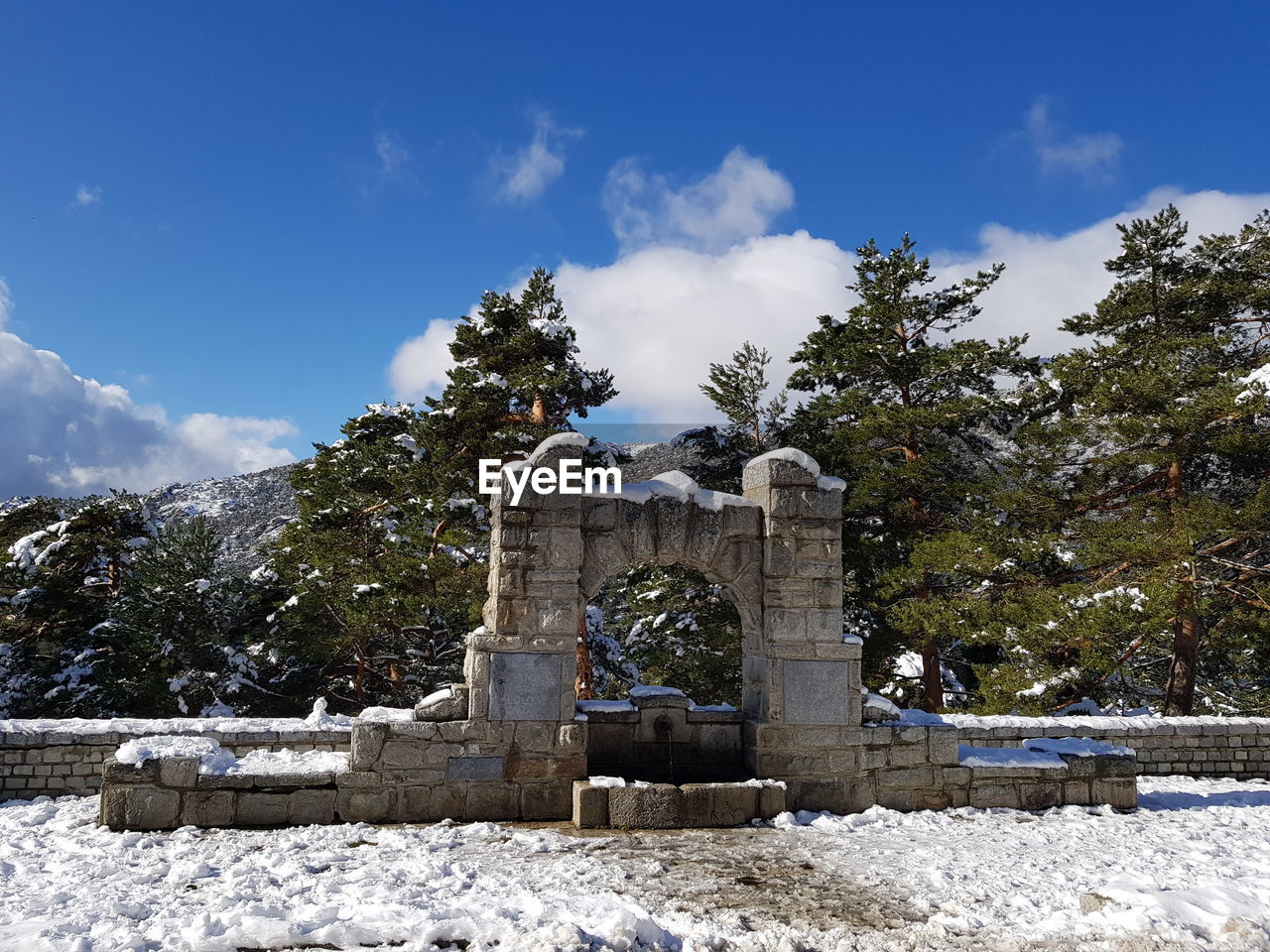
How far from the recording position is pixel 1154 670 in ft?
54.6

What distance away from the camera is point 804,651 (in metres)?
8.09

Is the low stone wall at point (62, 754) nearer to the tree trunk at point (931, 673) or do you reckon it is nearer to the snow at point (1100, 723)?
the snow at point (1100, 723)

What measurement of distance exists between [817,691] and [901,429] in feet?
29.8

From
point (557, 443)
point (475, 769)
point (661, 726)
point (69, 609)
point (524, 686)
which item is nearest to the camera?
point (475, 769)

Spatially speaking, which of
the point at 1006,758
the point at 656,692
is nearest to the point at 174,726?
the point at 656,692

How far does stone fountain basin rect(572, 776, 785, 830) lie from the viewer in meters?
7.04

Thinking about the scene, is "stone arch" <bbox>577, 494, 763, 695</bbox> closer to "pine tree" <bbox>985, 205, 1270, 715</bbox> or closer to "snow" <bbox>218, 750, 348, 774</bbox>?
"snow" <bbox>218, 750, 348, 774</bbox>

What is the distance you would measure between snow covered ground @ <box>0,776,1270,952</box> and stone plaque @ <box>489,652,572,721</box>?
3.16 ft

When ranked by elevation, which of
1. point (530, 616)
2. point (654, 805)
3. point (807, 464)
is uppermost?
point (807, 464)

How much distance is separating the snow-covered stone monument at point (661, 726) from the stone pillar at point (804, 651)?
2cm

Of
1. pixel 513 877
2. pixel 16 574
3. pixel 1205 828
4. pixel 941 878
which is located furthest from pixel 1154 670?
pixel 16 574

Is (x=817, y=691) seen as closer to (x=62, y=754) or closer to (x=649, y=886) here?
(x=649, y=886)

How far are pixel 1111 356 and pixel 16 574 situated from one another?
21.7 m

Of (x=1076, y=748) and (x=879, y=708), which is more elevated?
(x=879, y=708)
